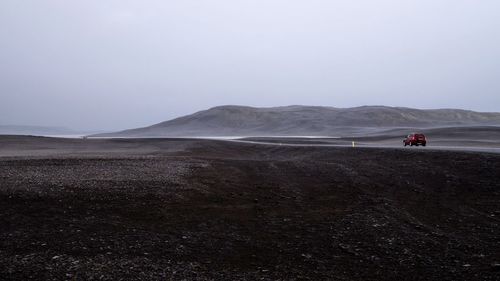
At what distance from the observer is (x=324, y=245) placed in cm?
876

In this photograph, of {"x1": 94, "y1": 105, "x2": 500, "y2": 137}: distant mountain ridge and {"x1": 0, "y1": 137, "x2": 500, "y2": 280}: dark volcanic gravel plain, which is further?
{"x1": 94, "y1": 105, "x2": 500, "y2": 137}: distant mountain ridge

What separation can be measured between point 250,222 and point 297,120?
8453 centimetres

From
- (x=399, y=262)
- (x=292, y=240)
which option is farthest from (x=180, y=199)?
(x=399, y=262)

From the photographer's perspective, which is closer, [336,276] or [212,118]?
[336,276]

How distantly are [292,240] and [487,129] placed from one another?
48.1m

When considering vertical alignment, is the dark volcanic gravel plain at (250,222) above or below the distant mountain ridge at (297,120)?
below

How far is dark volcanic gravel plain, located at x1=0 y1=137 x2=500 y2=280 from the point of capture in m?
7.36

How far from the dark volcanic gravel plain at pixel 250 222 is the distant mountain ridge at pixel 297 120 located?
209ft

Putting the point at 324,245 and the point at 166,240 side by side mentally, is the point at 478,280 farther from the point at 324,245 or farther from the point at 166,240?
the point at 166,240

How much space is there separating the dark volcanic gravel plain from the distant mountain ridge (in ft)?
209

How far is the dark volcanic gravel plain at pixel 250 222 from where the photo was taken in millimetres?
7359

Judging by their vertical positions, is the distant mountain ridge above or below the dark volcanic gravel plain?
above

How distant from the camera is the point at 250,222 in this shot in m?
10.2

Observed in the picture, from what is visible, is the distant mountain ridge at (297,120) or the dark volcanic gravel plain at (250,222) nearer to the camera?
the dark volcanic gravel plain at (250,222)
